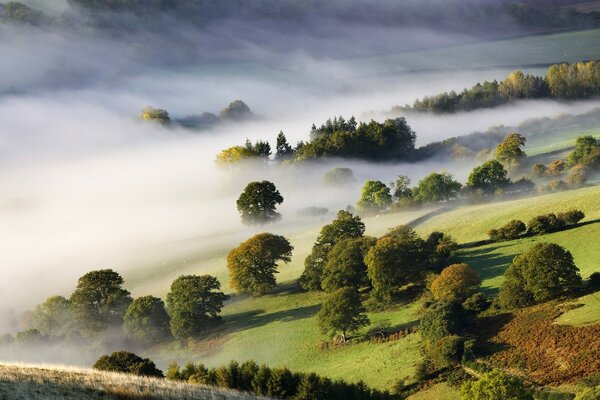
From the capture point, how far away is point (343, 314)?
96.7 meters

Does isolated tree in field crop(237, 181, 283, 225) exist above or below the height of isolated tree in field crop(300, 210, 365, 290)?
above

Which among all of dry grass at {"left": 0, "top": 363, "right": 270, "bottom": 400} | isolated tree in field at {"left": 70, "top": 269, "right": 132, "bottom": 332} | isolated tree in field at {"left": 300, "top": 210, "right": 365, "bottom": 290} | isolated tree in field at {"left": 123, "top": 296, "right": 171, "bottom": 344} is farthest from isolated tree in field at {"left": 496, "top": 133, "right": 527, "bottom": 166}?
dry grass at {"left": 0, "top": 363, "right": 270, "bottom": 400}

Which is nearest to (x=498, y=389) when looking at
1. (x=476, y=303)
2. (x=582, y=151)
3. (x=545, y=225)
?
(x=476, y=303)

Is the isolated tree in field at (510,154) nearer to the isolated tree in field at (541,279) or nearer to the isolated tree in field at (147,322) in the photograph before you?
the isolated tree in field at (541,279)

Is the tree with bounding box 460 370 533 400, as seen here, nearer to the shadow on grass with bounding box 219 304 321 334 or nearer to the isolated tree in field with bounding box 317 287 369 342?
the isolated tree in field with bounding box 317 287 369 342

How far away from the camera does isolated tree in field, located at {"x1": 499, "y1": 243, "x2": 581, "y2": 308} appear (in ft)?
296

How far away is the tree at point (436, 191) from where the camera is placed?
523 ft

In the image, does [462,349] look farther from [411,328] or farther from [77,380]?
[77,380]

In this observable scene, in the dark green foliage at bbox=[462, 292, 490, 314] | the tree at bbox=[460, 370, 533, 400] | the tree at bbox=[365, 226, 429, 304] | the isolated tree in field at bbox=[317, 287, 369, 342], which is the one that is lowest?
the tree at bbox=[460, 370, 533, 400]

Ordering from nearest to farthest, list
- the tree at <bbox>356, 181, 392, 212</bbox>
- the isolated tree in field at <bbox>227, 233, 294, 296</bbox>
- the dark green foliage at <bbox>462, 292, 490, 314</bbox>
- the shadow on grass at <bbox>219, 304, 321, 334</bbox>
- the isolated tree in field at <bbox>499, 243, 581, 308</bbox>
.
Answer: the isolated tree in field at <bbox>499, 243, 581, 308</bbox>
the dark green foliage at <bbox>462, 292, 490, 314</bbox>
the shadow on grass at <bbox>219, 304, 321, 334</bbox>
the isolated tree in field at <bbox>227, 233, 294, 296</bbox>
the tree at <bbox>356, 181, 392, 212</bbox>

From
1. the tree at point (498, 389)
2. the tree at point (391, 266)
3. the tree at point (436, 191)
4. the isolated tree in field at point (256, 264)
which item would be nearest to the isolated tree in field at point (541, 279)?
the tree at point (391, 266)

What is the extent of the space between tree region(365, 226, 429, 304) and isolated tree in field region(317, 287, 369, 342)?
20.2ft

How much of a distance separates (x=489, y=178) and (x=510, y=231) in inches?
1950

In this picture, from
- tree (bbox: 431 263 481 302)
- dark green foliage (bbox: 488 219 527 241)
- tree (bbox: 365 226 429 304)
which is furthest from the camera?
dark green foliage (bbox: 488 219 527 241)
